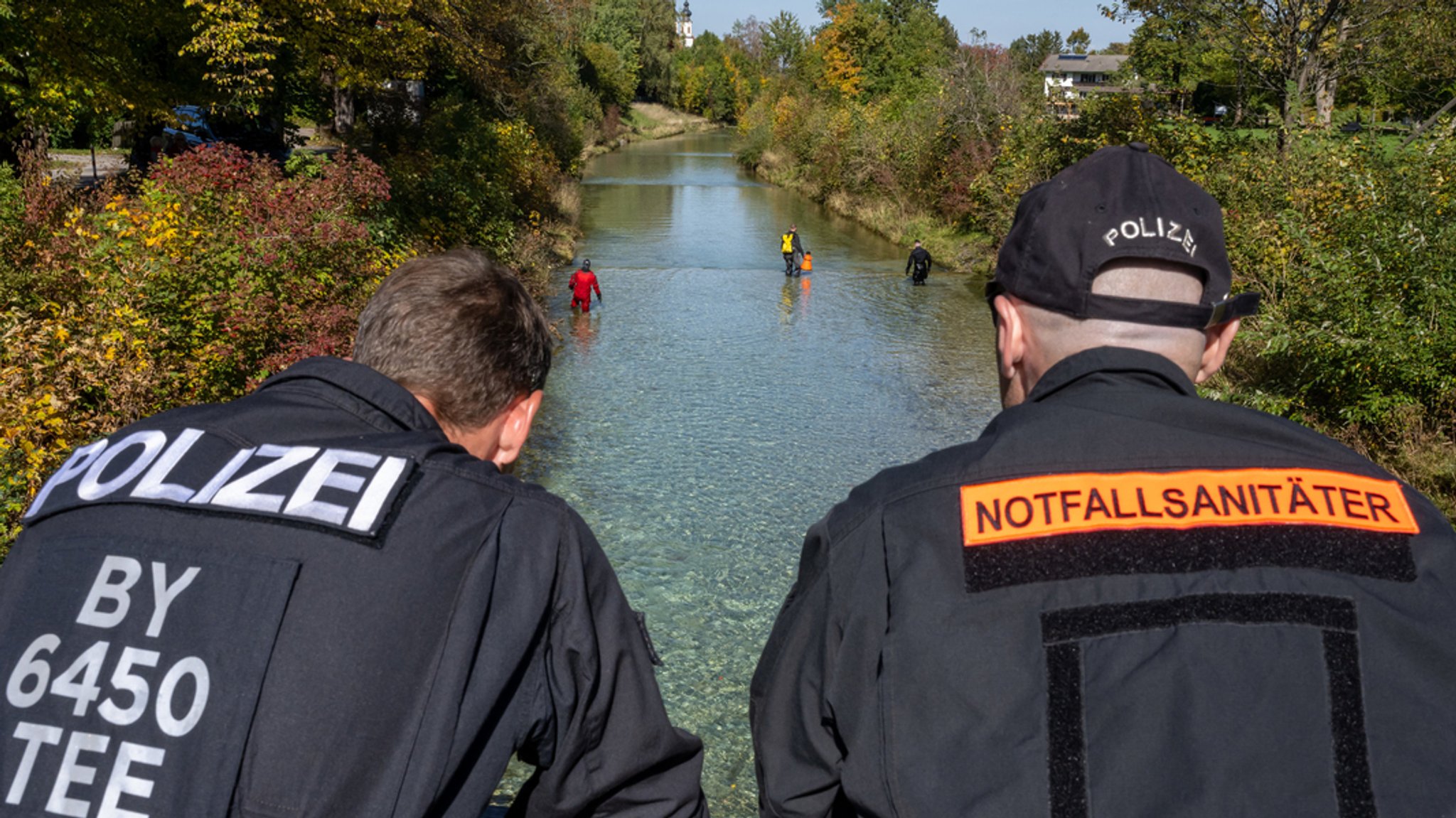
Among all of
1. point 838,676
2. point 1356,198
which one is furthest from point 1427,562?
point 1356,198

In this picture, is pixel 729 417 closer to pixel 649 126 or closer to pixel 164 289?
pixel 164 289

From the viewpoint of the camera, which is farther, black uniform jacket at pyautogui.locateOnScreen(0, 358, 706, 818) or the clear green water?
the clear green water

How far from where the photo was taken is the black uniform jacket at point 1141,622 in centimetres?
144

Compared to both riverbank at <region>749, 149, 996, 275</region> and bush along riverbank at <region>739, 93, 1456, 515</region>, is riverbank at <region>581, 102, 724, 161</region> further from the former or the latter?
bush along riverbank at <region>739, 93, 1456, 515</region>

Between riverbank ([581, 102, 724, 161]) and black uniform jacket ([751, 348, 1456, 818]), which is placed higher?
riverbank ([581, 102, 724, 161])

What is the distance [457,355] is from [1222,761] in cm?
149

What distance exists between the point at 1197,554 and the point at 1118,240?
22.4 inches

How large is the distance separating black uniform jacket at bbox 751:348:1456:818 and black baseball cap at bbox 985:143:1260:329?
0.48ft

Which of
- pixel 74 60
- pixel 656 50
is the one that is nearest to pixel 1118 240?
pixel 74 60

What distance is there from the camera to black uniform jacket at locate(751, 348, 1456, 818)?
56.9 inches

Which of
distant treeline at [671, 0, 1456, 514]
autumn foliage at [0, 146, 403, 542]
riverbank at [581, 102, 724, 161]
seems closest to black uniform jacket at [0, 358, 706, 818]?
autumn foliage at [0, 146, 403, 542]

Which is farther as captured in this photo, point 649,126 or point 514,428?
point 649,126

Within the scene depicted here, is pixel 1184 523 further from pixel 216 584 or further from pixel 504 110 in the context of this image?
pixel 504 110

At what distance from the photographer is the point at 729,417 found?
12570 mm
